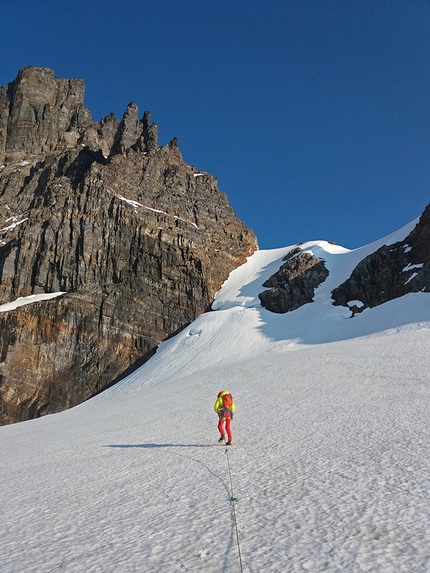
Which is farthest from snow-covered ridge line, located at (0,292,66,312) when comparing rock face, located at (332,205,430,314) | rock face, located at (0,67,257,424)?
rock face, located at (332,205,430,314)

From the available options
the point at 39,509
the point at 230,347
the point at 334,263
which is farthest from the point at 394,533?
the point at 334,263

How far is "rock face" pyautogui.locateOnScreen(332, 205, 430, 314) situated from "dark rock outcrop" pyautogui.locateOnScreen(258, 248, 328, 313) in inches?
213

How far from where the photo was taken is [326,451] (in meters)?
7.96

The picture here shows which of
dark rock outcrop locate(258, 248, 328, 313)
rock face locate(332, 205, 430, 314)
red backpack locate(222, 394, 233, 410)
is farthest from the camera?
dark rock outcrop locate(258, 248, 328, 313)

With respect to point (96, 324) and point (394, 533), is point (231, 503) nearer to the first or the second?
point (394, 533)

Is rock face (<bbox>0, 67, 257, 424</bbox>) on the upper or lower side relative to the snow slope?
upper

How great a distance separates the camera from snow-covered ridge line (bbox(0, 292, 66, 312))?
53912mm

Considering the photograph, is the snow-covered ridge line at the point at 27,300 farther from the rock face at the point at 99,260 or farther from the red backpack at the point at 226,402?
the red backpack at the point at 226,402

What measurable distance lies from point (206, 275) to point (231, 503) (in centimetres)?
5925

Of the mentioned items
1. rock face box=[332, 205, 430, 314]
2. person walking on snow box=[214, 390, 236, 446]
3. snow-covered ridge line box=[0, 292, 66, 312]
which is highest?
snow-covered ridge line box=[0, 292, 66, 312]

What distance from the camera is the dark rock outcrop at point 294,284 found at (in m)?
55.9

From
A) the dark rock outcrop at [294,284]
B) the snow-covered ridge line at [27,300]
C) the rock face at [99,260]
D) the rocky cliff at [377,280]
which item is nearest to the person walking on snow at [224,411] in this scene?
the rocky cliff at [377,280]

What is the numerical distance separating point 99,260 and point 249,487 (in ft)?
186

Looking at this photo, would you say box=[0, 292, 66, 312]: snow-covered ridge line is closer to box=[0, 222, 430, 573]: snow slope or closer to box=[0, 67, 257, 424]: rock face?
box=[0, 67, 257, 424]: rock face
